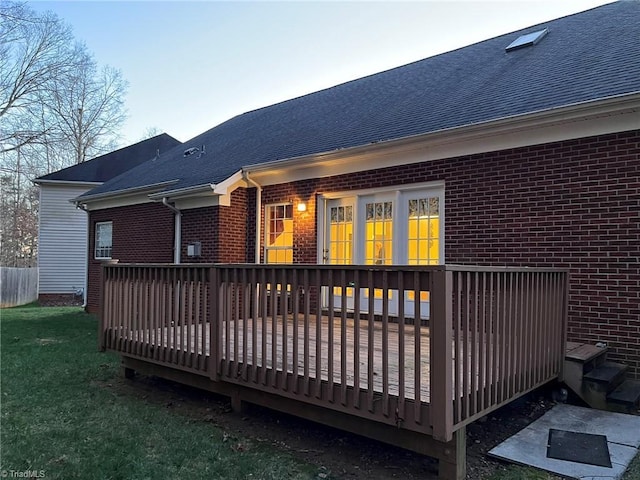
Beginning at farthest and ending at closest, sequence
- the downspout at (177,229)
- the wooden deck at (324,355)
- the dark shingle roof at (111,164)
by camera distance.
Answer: the dark shingle roof at (111,164) → the downspout at (177,229) → the wooden deck at (324,355)

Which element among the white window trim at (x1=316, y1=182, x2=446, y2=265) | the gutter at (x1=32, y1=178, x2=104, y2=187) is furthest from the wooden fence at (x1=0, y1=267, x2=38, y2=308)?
the white window trim at (x1=316, y1=182, x2=446, y2=265)

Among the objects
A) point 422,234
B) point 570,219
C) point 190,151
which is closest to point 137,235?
point 190,151

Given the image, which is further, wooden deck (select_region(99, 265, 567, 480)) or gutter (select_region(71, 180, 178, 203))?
gutter (select_region(71, 180, 178, 203))

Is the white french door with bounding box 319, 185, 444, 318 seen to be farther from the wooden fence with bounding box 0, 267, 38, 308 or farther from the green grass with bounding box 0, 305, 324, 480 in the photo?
the wooden fence with bounding box 0, 267, 38, 308

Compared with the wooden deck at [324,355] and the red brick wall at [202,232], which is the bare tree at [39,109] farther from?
the wooden deck at [324,355]

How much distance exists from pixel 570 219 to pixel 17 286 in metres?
18.8

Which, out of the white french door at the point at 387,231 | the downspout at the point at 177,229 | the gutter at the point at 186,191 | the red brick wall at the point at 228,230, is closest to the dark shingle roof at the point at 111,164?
the downspout at the point at 177,229

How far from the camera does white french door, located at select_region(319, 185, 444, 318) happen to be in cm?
643

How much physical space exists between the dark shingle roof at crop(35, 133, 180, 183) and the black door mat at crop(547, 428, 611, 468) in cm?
1649

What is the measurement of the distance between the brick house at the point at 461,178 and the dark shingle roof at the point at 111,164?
7.61m

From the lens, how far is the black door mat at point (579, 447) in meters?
3.17

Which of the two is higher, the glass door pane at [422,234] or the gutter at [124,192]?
the gutter at [124,192]

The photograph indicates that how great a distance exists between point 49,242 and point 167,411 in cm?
1580

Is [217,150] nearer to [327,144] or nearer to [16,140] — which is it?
[327,144]
